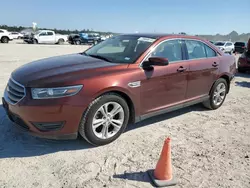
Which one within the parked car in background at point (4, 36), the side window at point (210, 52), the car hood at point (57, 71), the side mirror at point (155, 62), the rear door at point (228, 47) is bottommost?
the car hood at point (57, 71)

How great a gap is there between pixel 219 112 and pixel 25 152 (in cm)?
401

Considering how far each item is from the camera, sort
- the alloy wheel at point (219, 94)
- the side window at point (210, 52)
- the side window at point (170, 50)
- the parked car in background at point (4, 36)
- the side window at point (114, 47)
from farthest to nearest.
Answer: the parked car in background at point (4, 36)
the alloy wheel at point (219, 94)
the side window at point (210, 52)
the side window at point (114, 47)
the side window at point (170, 50)

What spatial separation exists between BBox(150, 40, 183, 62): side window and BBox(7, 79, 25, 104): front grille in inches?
80.9

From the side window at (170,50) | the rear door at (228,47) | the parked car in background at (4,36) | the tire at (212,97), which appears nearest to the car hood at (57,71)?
the side window at (170,50)

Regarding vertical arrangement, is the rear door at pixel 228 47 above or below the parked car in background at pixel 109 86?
above

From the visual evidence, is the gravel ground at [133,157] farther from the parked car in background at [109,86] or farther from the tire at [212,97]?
the tire at [212,97]

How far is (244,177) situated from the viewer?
9.78ft

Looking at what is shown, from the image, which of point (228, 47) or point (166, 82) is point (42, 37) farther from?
point (166, 82)

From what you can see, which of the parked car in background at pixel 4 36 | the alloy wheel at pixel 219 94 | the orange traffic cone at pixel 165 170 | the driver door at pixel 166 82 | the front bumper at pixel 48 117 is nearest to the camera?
the orange traffic cone at pixel 165 170

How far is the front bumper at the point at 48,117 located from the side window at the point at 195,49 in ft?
8.34

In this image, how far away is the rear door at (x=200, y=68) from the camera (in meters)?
4.61

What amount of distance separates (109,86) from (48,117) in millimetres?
899

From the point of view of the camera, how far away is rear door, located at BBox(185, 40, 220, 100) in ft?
15.1

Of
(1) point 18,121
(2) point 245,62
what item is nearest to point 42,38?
(2) point 245,62
